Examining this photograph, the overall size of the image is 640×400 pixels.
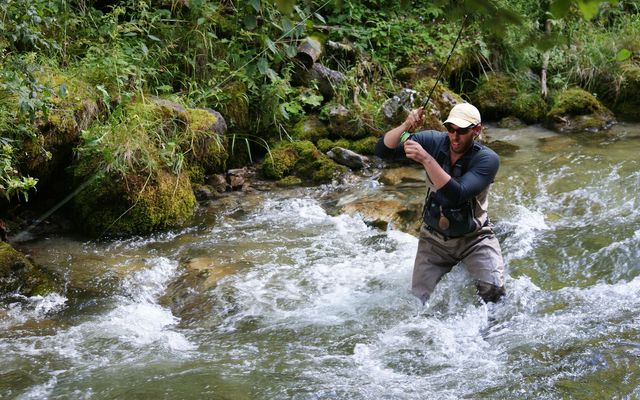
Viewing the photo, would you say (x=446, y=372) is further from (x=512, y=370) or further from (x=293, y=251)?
(x=293, y=251)

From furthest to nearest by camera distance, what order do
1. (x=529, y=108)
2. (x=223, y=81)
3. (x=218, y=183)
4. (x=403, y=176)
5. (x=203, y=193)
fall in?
(x=529, y=108) < (x=223, y=81) < (x=403, y=176) < (x=218, y=183) < (x=203, y=193)

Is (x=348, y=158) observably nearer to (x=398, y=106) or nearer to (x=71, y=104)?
(x=398, y=106)

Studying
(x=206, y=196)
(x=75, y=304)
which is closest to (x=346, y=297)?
(x=75, y=304)

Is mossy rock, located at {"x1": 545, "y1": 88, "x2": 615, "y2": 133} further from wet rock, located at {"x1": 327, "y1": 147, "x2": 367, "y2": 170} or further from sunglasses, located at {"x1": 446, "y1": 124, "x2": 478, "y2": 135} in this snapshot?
sunglasses, located at {"x1": 446, "y1": 124, "x2": 478, "y2": 135}

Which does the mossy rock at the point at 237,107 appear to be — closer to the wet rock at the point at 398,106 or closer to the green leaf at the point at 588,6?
the wet rock at the point at 398,106

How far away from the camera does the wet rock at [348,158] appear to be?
8656mm

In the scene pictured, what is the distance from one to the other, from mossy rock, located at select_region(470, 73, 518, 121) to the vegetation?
3cm

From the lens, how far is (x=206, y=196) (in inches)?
306

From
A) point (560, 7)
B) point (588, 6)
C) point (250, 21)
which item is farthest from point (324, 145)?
point (588, 6)

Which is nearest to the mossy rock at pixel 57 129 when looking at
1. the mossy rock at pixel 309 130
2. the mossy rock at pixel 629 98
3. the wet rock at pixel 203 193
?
the wet rock at pixel 203 193

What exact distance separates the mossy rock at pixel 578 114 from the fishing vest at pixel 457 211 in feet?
19.9

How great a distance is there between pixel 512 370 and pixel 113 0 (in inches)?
293

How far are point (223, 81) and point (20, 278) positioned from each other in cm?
395

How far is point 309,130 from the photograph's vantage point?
358 inches
